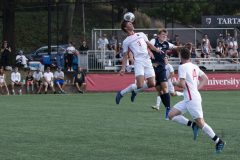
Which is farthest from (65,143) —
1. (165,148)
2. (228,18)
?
(228,18)

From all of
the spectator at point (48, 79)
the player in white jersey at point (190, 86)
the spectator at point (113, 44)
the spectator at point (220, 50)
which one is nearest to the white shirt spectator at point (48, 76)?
the spectator at point (48, 79)

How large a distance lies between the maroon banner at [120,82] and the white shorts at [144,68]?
2036cm

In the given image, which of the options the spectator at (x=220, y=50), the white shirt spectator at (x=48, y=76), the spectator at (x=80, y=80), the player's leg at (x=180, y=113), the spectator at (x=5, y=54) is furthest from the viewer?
the spectator at (x=5, y=54)

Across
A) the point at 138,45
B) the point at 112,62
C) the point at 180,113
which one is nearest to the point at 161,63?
the point at 138,45

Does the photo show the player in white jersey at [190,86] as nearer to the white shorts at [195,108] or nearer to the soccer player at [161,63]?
the white shorts at [195,108]

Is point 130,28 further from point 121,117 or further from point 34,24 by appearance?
point 34,24

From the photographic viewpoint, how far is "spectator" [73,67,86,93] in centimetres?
3856

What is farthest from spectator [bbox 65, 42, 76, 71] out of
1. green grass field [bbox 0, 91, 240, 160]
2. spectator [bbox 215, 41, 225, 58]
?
green grass field [bbox 0, 91, 240, 160]

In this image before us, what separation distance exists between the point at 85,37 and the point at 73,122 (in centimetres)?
4066

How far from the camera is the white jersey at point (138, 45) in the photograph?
17.8 meters

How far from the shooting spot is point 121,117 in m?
Result: 18.2

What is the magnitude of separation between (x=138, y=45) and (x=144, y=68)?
0.61 m

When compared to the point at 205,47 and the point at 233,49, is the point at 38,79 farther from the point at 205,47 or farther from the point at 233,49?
the point at 233,49

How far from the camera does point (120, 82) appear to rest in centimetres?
3859
